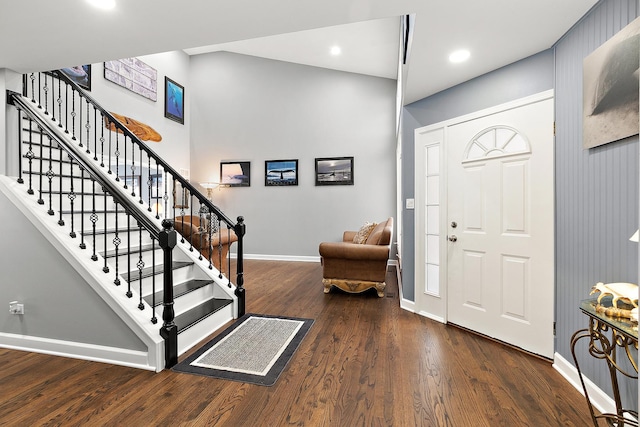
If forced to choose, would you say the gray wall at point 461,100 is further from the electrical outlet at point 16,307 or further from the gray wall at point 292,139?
the electrical outlet at point 16,307

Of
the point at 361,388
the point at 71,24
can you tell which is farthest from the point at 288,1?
the point at 361,388

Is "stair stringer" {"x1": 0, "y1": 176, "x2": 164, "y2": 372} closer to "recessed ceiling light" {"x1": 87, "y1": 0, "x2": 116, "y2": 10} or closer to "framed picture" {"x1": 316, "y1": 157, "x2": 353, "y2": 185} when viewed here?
"recessed ceiling light" {"x1": 87, "y1": 0, "x2": 116, "y2": 10}

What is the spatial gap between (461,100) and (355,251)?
2.04 meters

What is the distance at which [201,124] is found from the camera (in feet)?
24.0

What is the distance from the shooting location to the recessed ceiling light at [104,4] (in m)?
1.87

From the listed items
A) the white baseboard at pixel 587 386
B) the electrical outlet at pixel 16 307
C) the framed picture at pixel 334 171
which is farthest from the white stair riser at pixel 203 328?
the framed picture at pixel 334 171

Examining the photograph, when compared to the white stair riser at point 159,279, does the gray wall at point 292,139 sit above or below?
above

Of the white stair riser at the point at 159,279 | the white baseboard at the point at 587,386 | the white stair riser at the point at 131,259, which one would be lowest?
the white baseboard at the point at 587,386

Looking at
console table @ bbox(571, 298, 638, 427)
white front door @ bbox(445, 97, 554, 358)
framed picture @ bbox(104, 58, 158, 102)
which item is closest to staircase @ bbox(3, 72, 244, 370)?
framed picture @ bbox(104, 58, 158, 102)

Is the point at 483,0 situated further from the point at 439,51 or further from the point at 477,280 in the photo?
the point at 477,280

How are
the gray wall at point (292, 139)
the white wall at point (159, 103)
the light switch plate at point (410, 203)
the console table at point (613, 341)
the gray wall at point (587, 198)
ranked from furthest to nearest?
the gray wall at point (292, 139), the white wall at point (159, 103), the light switch plate at point (410, 203), the gray wall at point (587, 198), the console table at point (613, 341)

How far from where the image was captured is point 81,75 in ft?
16.1

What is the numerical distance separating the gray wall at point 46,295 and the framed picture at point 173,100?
4.76 m

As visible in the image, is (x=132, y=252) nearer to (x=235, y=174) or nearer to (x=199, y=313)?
(x=199, y=313)
